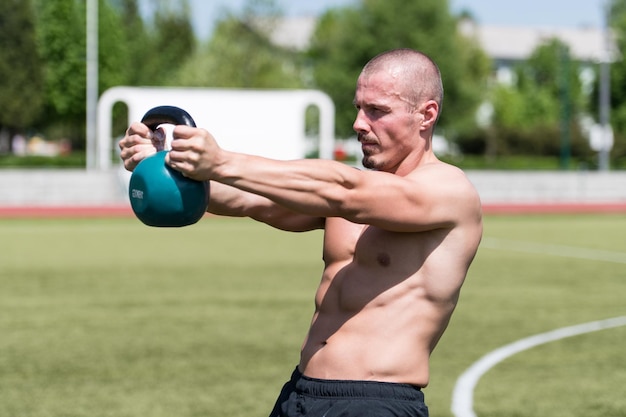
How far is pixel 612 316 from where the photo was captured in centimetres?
1208

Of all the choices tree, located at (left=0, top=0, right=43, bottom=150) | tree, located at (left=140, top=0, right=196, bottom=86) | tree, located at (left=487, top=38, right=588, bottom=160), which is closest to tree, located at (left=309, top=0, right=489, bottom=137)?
tree, located at (left=487, top=38, right=588, bottom=160)

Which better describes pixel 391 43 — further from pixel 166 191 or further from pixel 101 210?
pixel 166 191

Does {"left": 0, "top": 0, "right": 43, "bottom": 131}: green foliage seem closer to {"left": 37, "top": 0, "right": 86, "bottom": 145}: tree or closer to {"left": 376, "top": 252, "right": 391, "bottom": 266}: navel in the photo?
{"left": 37, "top": 0, "right": 86, "bottom": 145}: tree

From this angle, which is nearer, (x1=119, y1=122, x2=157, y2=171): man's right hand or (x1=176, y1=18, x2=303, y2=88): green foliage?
(x1=119, y1=122, x2=157, y2=171): man's right hand

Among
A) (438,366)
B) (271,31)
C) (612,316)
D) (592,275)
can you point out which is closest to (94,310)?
(438,366)

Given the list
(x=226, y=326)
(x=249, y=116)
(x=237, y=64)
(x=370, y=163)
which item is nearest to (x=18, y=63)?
(x=237, y=64)

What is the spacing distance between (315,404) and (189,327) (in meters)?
7.48

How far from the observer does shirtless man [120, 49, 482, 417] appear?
370 centimetres

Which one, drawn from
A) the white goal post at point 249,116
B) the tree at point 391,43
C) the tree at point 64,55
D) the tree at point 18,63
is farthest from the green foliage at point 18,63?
the white goal post at point 249,116

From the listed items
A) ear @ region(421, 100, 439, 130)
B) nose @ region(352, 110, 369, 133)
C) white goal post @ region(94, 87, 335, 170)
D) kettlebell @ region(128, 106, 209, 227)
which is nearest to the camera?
kettlebell @ region(128, 106, 209, 227)

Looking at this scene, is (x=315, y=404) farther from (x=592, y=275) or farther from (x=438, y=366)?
(x=592, y=275)

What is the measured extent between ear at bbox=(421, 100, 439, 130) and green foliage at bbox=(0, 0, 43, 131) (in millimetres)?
55024

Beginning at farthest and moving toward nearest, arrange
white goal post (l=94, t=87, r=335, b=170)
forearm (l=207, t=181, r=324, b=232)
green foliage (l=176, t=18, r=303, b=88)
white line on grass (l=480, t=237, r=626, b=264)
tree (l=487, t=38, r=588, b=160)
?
tree (l=487, t=38, r=588, b=160), green foliage (l=176, t=18, r=303, b=88), white goal post (l=94, t=87, r=335, b=170), white line on grass (l=480, t=237, r=626, b=264), forearm (l=207, t=181, r=324, b=232)

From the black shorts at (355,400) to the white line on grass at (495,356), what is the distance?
3.86m
